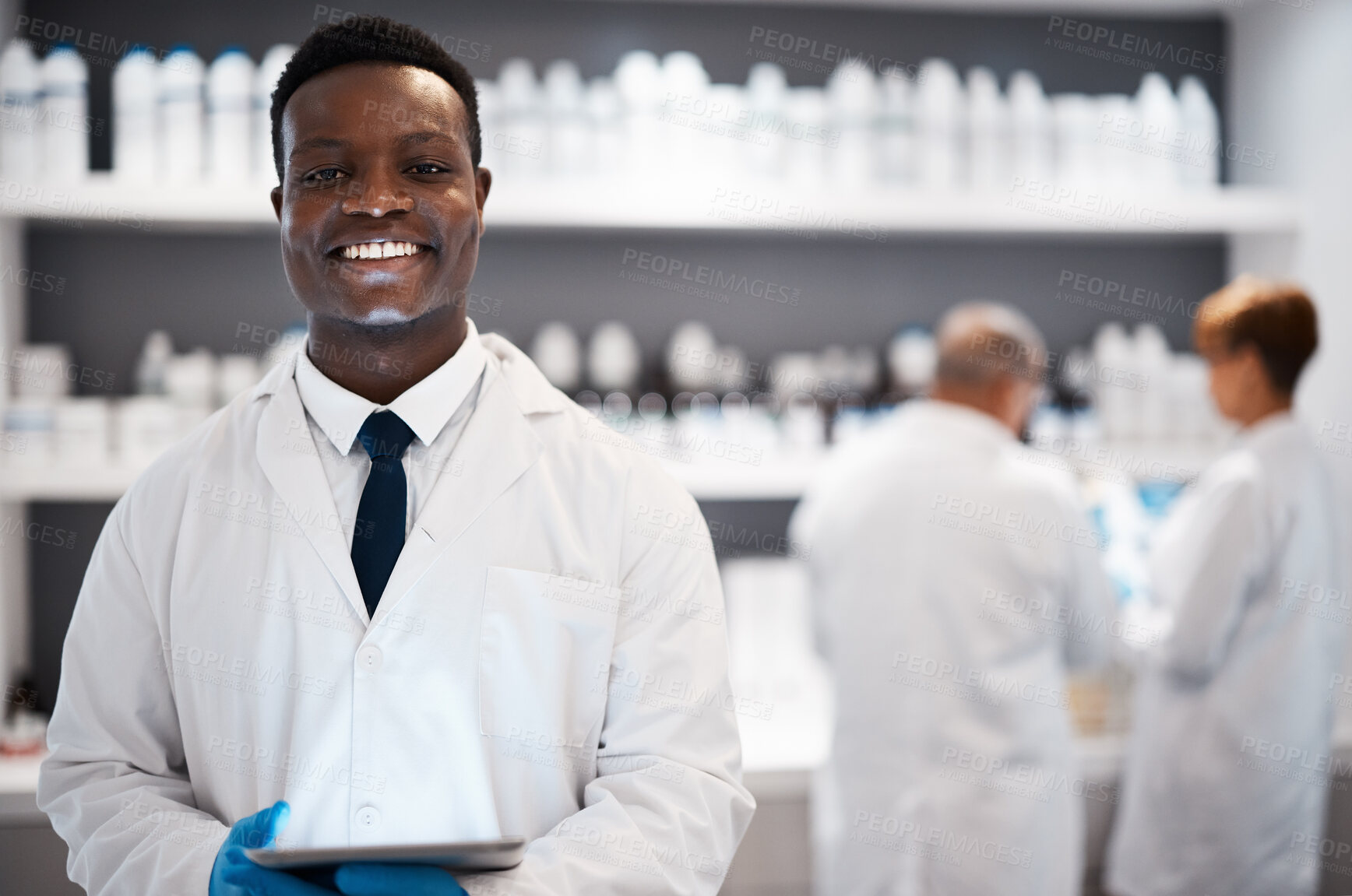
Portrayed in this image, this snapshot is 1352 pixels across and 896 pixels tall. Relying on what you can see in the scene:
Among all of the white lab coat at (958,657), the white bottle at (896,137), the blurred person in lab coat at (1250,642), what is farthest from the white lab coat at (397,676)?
the white bottle at (896,137)

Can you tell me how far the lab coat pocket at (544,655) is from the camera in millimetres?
1030

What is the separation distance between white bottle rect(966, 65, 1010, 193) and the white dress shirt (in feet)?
5.77

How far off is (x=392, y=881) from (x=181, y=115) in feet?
6.06

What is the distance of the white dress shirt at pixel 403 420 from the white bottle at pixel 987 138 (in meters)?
1.76

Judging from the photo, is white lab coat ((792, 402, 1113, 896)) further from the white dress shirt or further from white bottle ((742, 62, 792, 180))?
the white dress shirt

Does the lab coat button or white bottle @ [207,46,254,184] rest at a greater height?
white bottle @ [207,46,254,184]

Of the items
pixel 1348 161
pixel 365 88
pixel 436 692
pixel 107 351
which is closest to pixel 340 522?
pixel 436 692

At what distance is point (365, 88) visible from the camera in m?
1.02

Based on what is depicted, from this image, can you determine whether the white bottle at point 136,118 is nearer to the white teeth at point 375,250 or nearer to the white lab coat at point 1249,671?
the white teeth at point 375,250

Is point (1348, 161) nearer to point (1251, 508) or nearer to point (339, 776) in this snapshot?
point (1251, 508)

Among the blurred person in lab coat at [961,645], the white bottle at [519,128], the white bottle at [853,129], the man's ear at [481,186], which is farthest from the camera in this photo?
the white bottle at [853,129]

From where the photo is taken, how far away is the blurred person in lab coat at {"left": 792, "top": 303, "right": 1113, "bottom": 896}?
6.44ft

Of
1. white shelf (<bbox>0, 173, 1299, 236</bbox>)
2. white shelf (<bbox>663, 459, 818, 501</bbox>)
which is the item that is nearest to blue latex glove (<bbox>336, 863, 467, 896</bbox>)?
white shelf (<bbox>663, 459, 818, 501</bbox>)

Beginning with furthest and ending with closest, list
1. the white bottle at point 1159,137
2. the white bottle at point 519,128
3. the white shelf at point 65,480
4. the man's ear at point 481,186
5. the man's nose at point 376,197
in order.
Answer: the white bottle at point 1159,137
the white bottle at point 519,128
the white shelf at point 65,480
the man's ear at point 481,186
the man's nose at point 376,197
